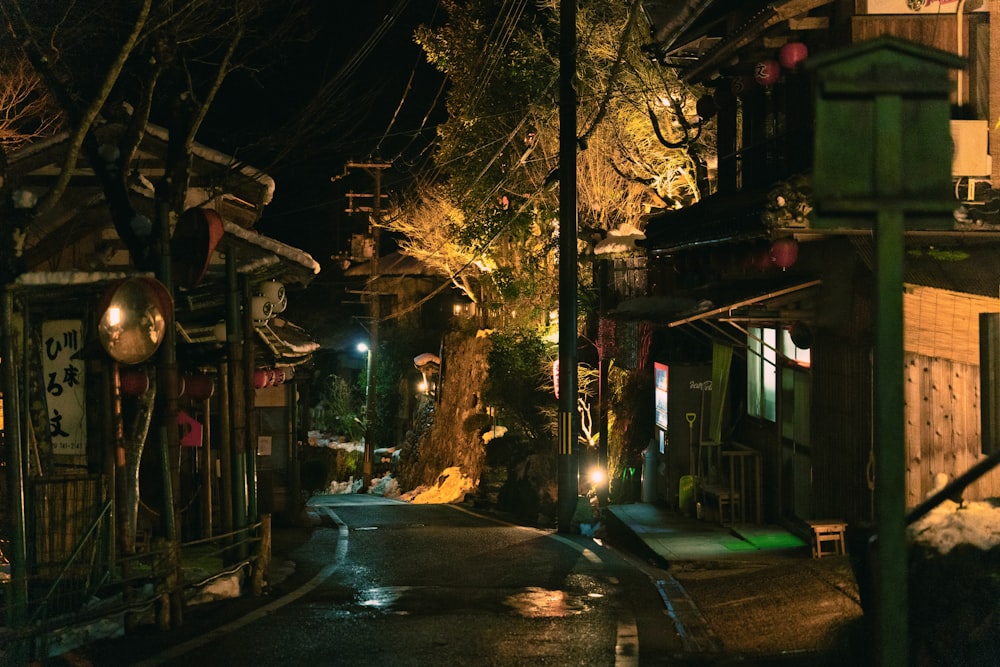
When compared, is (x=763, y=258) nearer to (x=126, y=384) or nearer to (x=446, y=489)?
(x=126, y=384)

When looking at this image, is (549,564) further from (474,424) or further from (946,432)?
(474,424)

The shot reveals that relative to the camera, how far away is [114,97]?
16.7 meters

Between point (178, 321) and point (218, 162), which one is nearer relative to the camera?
point (178, 321)

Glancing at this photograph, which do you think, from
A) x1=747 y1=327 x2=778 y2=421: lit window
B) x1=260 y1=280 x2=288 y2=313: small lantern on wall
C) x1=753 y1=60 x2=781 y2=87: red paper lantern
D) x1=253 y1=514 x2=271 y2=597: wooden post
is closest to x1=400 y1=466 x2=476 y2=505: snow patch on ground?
x1=747 y1=327 x2=778 y2=421: lit window

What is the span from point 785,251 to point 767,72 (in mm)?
3218

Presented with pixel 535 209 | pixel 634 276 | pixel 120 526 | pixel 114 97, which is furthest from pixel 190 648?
pixel 535 209

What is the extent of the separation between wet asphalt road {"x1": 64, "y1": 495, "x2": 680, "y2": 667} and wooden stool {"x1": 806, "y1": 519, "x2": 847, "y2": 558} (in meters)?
2.33

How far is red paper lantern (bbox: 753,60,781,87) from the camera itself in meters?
15.4

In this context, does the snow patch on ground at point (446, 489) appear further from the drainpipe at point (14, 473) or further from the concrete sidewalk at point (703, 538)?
the drainpipe at point (14, 473)

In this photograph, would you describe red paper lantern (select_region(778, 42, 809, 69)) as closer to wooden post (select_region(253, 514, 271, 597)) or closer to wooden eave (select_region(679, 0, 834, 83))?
wooden eave (select_region(679, 0, 834, 83))

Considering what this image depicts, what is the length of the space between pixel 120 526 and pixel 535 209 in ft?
74.1

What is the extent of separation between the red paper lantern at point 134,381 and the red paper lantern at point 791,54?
1034 centimetres

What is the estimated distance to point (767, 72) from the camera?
50.4 ft

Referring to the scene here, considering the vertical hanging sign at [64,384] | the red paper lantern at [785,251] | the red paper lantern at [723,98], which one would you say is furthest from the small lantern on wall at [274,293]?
the red paper lantern at [723,98]
